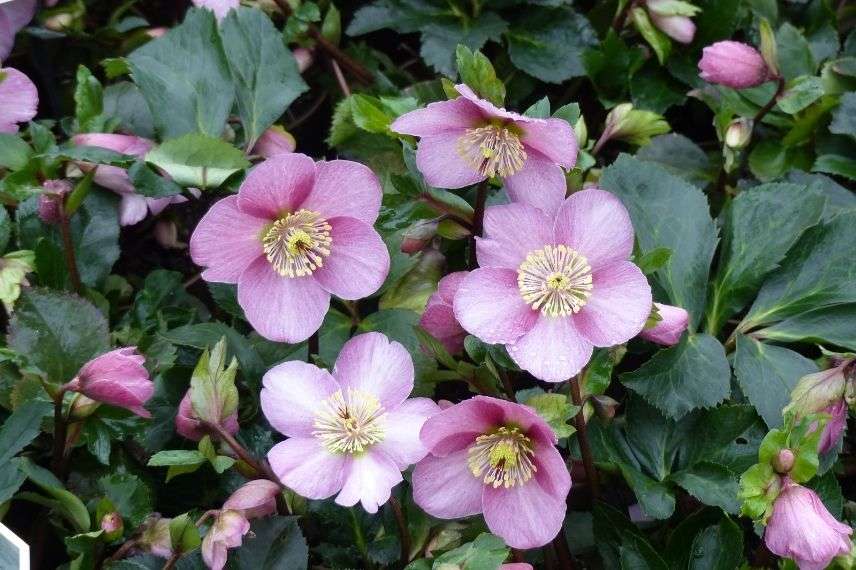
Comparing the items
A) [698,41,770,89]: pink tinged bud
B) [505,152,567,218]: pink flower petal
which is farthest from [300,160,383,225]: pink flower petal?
[698,41,770,89]: pink tinged bud

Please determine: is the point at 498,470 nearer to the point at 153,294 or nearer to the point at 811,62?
the point at 153,294

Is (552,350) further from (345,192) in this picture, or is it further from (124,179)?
(124,179)

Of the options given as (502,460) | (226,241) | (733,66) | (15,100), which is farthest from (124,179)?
(733,66)

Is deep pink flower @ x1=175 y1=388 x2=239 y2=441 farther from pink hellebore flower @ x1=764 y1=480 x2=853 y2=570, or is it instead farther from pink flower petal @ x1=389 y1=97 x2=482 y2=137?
pink hellebore flower @ x1=764 y1=480 x2=853 y2=570

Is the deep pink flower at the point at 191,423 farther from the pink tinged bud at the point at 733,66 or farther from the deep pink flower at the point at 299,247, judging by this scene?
the pink tinged bud at the point at 733,66

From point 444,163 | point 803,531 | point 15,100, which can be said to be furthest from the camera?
point 15,100

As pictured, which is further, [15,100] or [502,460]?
[15,100]
